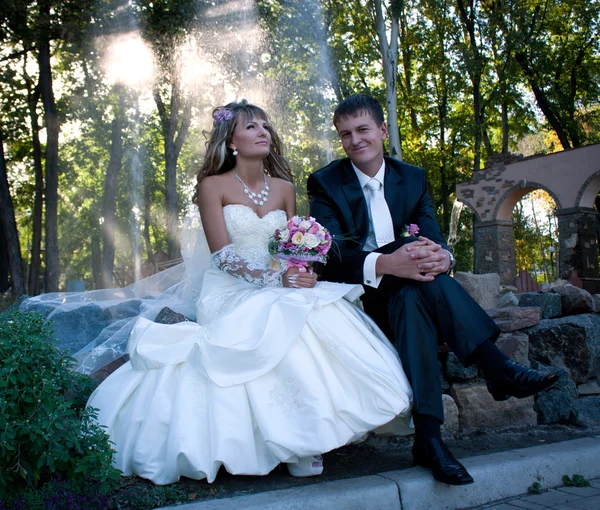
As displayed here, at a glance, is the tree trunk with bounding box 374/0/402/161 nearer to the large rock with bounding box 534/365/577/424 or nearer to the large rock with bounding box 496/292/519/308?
the large rock with bounding box 496/292/519/308

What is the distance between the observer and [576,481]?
335 centimetres

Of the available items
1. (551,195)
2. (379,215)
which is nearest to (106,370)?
(379,215)

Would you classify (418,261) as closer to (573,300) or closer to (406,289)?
(406,289)

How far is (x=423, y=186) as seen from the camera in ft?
13.8

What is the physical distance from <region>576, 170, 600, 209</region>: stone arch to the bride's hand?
16.9m

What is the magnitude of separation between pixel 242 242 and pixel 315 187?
640mm

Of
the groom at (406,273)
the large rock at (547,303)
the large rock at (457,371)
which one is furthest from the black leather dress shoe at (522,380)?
the large rock at (547,303)

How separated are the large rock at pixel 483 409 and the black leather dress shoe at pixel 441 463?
113 centimetres

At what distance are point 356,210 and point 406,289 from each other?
894mm

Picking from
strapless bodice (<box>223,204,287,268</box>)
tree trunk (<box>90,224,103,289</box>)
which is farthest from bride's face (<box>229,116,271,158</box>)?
tree trunk (<box>90,224,103,289</box>)

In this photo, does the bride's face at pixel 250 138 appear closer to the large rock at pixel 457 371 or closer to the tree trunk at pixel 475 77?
the large rock at pixel 457 371

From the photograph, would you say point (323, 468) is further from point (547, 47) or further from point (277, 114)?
point (547, 47)

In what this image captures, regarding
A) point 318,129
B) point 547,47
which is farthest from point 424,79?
point 318,129

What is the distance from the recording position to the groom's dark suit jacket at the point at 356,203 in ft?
13.0
